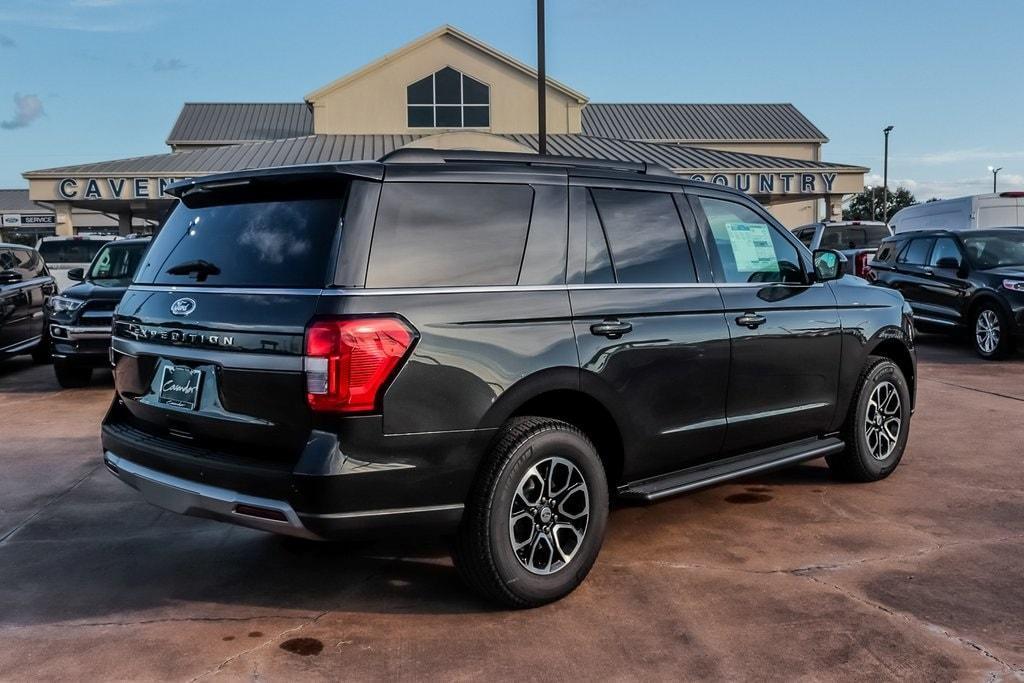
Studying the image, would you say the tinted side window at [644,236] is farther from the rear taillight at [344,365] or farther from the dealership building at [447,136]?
the dealership building at [447,136]

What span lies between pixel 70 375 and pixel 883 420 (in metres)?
8.83

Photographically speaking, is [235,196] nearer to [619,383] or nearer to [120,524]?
[619,383]

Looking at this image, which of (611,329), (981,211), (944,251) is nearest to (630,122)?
(981,211)

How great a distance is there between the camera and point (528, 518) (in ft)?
12.9

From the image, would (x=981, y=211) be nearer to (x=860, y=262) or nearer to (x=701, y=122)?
(x=860, y=262)

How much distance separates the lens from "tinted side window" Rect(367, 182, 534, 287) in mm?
3662

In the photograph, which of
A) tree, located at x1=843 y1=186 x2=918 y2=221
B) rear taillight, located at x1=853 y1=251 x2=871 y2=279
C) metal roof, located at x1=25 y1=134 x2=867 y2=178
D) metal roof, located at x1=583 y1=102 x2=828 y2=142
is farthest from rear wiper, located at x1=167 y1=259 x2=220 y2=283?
tree, located at x1=843 y1=186 x2=918 y2=221

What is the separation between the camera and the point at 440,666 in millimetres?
3469

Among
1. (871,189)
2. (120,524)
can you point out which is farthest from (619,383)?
(871,189)

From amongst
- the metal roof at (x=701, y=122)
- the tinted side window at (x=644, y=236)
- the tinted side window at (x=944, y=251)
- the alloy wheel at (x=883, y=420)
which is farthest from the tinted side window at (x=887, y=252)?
the metal roof at (x=701, y=122)

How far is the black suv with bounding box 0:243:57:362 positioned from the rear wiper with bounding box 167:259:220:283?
27.3ft

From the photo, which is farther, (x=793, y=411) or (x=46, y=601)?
(x=793, y=411)

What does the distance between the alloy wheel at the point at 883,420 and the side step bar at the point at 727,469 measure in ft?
1.10

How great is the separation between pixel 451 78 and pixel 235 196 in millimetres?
33253
